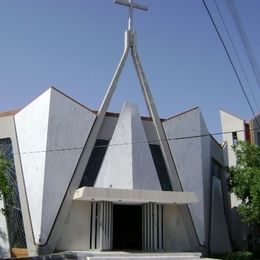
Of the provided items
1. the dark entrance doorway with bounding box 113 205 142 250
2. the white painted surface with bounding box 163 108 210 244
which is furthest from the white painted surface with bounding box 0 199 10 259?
the white painted surface with bounding box 163 108 210 244

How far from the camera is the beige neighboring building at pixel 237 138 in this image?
37.1m

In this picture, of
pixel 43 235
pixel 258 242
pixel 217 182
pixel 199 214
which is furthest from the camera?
pixel 258 242

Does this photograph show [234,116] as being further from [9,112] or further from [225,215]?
[9,112]

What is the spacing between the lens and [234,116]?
1581 inches

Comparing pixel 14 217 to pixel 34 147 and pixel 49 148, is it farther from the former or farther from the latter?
pixel 49 148

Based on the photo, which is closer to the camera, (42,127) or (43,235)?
(43,235)

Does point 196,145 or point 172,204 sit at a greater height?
point 196,145

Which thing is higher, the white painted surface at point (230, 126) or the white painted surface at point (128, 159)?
the white painted surface at point (230, 126)

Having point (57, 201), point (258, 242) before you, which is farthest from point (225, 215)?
point (57, 201)

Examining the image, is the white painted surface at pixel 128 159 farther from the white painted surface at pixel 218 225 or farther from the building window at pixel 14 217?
the white painted surface at pixel 218 225

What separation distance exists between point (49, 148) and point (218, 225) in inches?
505

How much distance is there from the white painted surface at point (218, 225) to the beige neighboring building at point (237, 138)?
Answer: 6.16 meters

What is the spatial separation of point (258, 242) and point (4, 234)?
806 inches

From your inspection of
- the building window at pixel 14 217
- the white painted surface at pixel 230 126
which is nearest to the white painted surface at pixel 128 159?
the building window at pixel 14 217
